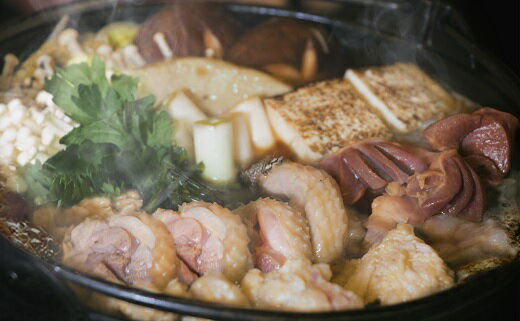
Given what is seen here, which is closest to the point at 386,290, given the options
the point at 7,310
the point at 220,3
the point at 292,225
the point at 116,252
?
the point at 292,225

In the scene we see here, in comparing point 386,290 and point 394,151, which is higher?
point 394,151

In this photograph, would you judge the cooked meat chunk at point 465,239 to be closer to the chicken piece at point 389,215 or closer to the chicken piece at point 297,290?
the chicken piece at point 389,215

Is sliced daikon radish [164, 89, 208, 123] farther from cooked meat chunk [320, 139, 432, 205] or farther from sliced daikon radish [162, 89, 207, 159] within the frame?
cooked meat chunk [320, 139, 432, 205]

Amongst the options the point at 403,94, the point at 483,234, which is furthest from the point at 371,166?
the point at 403,94

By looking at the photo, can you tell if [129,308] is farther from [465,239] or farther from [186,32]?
[186,32]

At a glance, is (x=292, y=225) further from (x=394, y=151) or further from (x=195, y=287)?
Result: (x=394, y=151)

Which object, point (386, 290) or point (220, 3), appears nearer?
point (386, 290)

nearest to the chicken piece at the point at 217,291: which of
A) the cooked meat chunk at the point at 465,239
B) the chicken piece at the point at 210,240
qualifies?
the chicken piece at the point at 210,240
